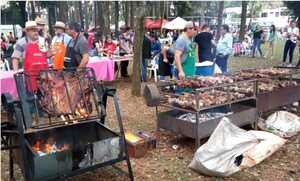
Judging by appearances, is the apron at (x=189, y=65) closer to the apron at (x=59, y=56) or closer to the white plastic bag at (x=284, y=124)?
the white plastic bag at (x=284, y=124)

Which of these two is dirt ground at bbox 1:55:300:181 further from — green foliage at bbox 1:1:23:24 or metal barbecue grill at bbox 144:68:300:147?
green foliage at bbox 1:1:23:24

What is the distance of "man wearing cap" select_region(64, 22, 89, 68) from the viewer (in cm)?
632

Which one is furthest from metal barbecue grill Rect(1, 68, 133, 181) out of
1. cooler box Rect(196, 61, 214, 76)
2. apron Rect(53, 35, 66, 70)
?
cooler box Rect(196, 61, 214, 76)

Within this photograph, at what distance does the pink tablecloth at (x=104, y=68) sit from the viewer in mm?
10266

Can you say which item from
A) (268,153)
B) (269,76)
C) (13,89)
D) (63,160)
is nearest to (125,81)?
(13,89)

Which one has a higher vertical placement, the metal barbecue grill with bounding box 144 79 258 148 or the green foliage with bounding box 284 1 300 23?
the green foliage with bounding box 284 1 300 23

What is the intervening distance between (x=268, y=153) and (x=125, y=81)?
291 inches

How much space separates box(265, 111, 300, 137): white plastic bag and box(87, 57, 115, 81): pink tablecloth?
5.55 metres

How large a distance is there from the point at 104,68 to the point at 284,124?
5902 mm

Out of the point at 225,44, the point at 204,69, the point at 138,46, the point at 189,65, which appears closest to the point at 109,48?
the point at 138,46

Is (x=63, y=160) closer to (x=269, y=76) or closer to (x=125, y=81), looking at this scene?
(x=269, y=76)

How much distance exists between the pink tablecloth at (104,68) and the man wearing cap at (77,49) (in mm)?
3521

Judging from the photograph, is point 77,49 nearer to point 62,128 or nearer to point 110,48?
point 62,128

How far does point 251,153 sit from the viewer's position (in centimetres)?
481
